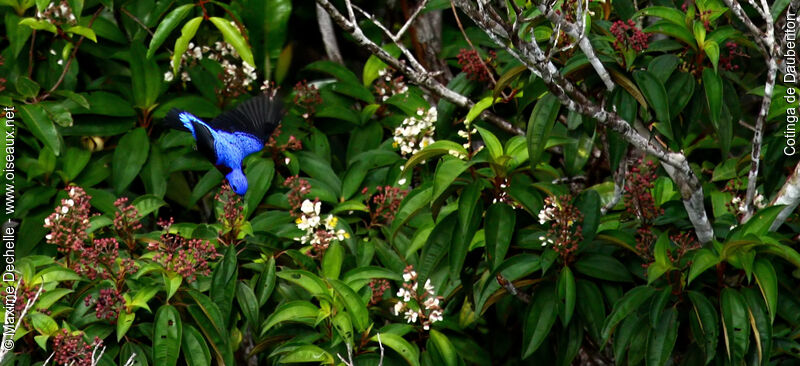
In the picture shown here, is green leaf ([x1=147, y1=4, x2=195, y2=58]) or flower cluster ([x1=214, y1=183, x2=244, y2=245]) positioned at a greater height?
green leaf ([x1=147, y1=4, x2=195, y2=58])

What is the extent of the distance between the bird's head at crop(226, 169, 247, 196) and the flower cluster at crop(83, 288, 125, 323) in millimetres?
474

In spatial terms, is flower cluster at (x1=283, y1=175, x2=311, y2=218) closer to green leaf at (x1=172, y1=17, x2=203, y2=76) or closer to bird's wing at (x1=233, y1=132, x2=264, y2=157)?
bird's wing at (x1=233, y1=132, x2=264, y2=157)

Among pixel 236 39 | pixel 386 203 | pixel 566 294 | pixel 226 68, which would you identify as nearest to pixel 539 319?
pixel 566 294

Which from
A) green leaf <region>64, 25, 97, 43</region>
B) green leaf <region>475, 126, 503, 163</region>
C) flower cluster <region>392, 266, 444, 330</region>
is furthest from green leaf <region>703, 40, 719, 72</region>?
green leaf <region>64, 25, 97, 43</region>

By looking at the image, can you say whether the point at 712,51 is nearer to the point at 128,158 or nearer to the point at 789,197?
the point at 789,197

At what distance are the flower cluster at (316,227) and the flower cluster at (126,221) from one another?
19.8 inches

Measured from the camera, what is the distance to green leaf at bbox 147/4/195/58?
3.40 m

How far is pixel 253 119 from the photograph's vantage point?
10.9ft

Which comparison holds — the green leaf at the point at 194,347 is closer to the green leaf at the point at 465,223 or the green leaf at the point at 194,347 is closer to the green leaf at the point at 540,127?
the green leaf at the point at 465,223

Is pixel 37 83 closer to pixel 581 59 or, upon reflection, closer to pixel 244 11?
pixel 244 11

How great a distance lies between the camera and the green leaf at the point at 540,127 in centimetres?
257

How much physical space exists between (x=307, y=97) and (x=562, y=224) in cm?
138

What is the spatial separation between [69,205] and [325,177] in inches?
38.6

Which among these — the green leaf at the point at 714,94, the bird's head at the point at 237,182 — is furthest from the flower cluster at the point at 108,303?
the green leaf at the point at 714,94
